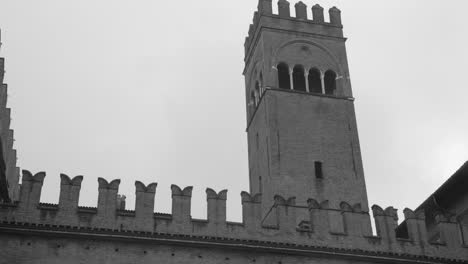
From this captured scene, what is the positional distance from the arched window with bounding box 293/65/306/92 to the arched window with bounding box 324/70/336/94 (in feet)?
3.42

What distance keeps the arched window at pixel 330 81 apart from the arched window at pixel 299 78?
104cm

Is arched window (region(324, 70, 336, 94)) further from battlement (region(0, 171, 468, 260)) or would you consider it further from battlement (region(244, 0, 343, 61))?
battlement (region(0, 171, 468, 260))

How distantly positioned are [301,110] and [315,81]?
7.99ft

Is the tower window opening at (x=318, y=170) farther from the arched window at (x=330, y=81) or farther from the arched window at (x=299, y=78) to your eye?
the arched window at (x=330, y=81)

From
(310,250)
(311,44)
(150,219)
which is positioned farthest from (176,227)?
(311,44)

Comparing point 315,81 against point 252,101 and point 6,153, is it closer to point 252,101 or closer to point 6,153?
point 252,101

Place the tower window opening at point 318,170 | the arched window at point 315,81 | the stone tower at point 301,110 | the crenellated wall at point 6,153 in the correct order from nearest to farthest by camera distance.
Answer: the crenellated wall at point 6,153 → the stone tower at point 301,110 → the tower window opening at point 318,170 → the arched window at point 315,81

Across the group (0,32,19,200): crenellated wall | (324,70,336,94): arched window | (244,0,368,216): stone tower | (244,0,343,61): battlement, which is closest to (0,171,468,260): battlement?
(0,32,19,200): crenellated wall

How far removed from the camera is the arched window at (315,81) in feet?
91.1

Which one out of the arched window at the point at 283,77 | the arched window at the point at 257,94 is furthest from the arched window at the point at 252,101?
the arched window at the point at 283,77

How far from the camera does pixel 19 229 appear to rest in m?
16.5

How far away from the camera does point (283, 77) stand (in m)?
27.6

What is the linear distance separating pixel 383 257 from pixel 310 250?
206 centimetres

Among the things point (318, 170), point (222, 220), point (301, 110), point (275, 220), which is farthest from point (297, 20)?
point (222, 220)
